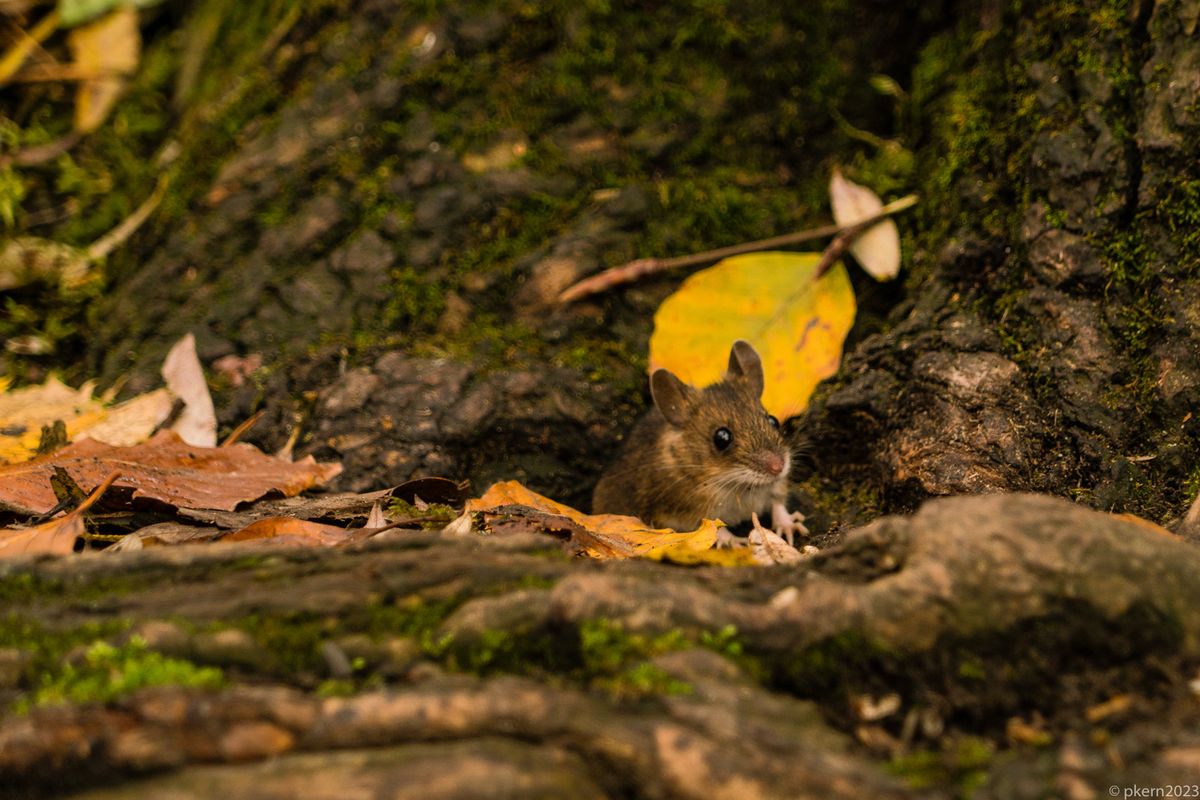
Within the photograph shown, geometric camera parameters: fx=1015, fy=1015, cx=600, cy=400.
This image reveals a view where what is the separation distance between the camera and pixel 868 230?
5332mm

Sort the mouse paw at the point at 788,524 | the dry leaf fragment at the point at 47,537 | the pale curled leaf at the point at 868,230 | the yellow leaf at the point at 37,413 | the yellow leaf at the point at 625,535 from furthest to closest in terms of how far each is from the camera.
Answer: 1. the pale curled leaf at the point at 868,230
2. the mouse paw at the point at 788,524
3. the yellow leaf at the point at 37,413
4. the dry leaf fragment at the point at 47,537
5. the yellow leaf at the point at 625,535

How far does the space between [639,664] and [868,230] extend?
363cm

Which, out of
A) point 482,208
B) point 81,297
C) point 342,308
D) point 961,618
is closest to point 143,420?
point 342,308

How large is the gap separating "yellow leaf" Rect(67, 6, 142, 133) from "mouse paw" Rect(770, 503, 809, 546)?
534 centimetres

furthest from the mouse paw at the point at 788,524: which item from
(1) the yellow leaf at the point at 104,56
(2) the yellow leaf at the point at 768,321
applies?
(1) the yellow leaf at the point at 104,56

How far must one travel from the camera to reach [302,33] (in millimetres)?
6289

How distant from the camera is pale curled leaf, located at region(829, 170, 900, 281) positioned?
17.0 feet

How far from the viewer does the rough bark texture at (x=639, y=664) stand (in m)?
1.99

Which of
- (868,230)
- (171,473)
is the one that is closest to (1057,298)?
(868,230)

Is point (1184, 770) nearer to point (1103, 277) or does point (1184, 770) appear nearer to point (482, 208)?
point (1103, 277)

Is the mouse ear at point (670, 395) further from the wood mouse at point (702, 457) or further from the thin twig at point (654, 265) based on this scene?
the thin twig at point (654, 265)

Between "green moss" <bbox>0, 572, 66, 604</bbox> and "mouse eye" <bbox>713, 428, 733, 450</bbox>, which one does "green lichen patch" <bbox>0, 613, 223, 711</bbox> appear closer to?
"green moss" <bbox>0, 572, 66, 604</bbox>

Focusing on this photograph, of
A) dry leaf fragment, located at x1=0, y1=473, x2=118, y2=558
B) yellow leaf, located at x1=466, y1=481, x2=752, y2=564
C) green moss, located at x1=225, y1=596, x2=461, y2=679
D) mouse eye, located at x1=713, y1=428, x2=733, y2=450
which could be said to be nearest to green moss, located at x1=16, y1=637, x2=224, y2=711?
green moss, located at x1=225, y1=596, x2=461, y2=679

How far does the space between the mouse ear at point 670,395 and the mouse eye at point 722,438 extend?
237 millimetres
